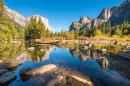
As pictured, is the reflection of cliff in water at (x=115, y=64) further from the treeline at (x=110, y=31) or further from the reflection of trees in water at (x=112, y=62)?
the treeline at (x=110, y=31)

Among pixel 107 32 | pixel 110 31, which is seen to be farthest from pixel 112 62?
pixel 110 31

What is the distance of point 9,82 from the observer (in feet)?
10.4

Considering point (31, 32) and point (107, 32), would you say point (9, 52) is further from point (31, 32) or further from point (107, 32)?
point (107, 32)

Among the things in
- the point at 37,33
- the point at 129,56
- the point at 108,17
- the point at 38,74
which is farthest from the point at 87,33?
the point at 108,17

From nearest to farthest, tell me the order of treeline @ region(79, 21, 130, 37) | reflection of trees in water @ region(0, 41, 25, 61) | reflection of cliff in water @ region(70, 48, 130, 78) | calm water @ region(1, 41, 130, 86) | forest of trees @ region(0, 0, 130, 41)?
calm water @ region(1, 41, 130, 86) < reflection of cliff in water @ region(70, 48, 130, 78) < reflection of trees in water @ region(0, 41, 25, 61) < forest of trees @ region(0, 0, 130, 41) < treeline @ region(79, 21, 130, 37)

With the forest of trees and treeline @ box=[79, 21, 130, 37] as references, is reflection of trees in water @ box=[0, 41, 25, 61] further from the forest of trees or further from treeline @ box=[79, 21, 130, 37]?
treeline @ box=[79, 21, 130, 37]

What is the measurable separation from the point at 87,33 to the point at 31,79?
86730 mm

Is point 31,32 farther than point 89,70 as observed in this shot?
Yes

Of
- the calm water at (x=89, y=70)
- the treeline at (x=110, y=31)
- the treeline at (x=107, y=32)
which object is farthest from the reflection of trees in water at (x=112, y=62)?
the treeline at (x=110, y=31)

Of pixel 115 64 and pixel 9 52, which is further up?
pixel 9 52

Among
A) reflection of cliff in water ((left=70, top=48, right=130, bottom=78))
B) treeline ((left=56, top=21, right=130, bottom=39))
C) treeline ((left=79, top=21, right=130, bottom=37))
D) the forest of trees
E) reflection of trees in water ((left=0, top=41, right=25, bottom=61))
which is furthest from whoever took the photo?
treeline ((left=79, top=21, right=130, bottom=37))

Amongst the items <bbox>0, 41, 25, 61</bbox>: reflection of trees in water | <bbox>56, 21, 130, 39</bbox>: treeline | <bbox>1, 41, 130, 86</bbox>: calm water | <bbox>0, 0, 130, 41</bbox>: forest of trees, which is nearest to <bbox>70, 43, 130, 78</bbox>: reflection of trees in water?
<bbox>1, 41, 130, 86</bbox>: calm water

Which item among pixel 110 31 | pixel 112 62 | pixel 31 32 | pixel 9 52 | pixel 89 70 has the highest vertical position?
pixel 110 31

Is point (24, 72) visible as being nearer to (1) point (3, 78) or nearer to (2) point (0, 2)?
(1) point (3, 78)
